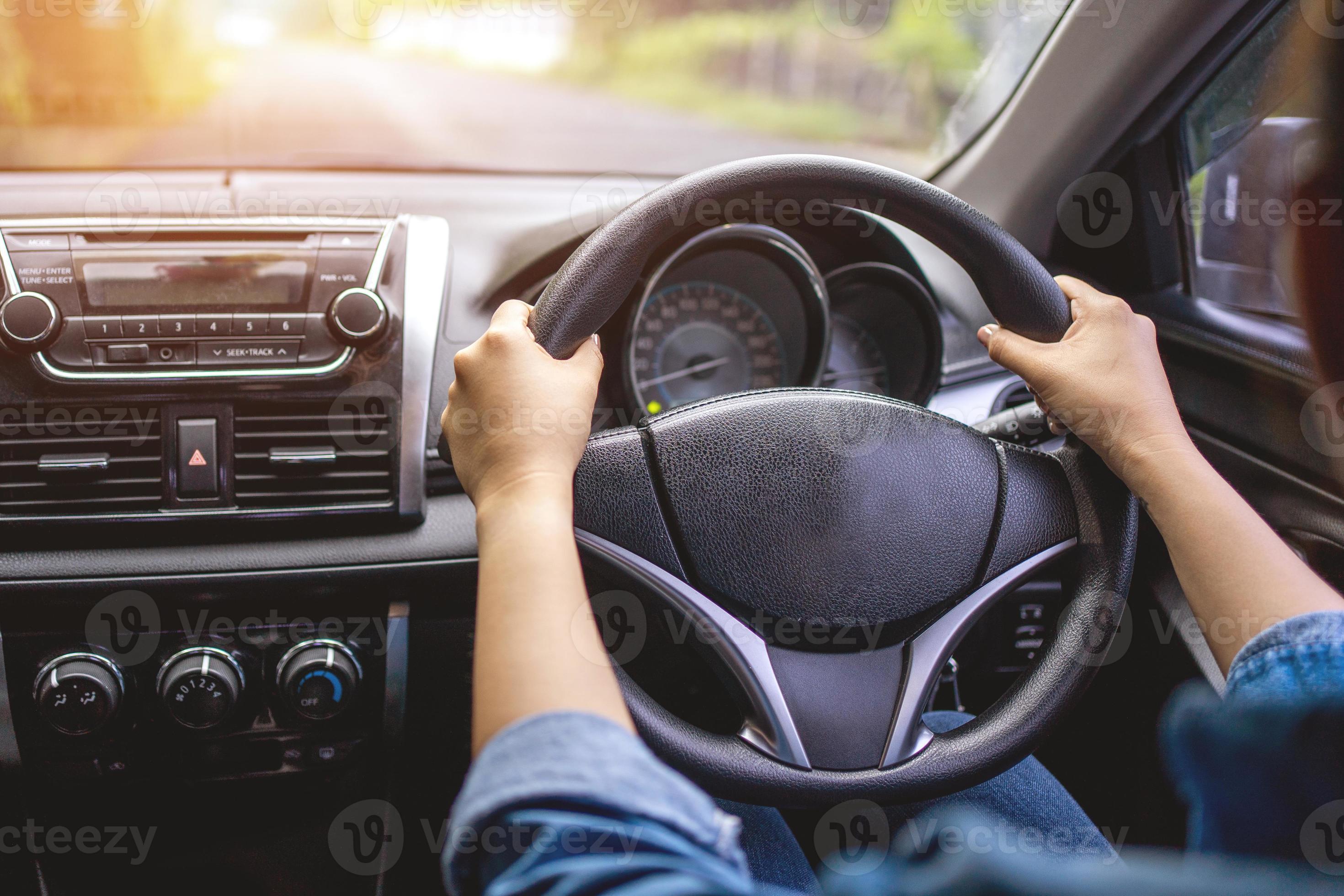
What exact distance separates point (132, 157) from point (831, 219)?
129 centimetres

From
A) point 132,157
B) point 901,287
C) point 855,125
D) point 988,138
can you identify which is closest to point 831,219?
point 901,287

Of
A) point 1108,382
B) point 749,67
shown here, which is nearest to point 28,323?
point 1108,382

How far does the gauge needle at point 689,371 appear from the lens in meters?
1.61

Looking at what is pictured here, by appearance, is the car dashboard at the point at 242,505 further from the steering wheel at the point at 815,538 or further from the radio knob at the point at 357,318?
the steering wheel at the point at 815,538

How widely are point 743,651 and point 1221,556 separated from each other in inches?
18.4

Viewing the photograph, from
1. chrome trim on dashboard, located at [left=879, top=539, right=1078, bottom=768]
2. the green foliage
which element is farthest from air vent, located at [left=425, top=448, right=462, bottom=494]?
the green foliage

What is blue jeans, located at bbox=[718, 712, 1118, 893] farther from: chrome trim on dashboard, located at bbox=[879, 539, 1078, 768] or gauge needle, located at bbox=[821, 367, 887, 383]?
gauge needle, located at bbox=[821, 367, 887, 383]

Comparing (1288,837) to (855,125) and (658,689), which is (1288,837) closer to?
(658,689)

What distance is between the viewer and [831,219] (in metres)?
1.55

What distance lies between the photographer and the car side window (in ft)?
4.63

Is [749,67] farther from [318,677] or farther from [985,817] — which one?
[985,817]

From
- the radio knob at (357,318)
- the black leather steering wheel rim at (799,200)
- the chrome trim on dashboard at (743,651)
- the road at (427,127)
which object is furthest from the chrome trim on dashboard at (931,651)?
the radio knob at (357,318)

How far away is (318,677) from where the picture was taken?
4.32 ft

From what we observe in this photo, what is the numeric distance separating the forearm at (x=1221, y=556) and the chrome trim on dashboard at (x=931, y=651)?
15cm
